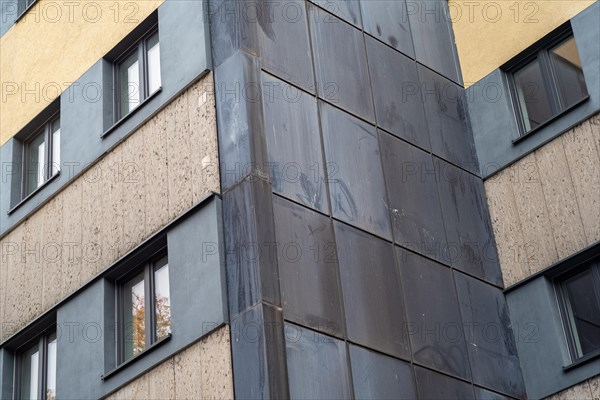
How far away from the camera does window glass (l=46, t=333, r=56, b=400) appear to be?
60.7 feet

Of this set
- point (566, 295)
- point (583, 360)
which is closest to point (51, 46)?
point (566, 295)

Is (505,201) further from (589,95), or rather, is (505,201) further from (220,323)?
(220,323)

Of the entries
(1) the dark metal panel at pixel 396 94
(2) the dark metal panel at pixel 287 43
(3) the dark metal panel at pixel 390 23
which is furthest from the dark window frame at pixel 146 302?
(3) the dark metal panel at pixel 390 23

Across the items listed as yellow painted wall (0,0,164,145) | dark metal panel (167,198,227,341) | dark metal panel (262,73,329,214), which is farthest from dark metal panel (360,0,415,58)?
dark metal panel (167,198,227,341)

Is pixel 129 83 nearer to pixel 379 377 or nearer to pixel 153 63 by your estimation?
pixel 153 63

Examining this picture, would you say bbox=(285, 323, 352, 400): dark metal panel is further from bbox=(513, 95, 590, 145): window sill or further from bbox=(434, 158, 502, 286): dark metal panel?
bbox=(513, 95, 590, 145): window sill

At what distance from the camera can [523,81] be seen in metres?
21.1

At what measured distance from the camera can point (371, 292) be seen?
16.8 meters

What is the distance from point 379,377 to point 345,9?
6719mm

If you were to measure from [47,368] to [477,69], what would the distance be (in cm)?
947

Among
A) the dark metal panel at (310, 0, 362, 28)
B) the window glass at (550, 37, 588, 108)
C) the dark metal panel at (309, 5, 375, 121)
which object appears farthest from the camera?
the window glass at (550, 37, 588, 108)

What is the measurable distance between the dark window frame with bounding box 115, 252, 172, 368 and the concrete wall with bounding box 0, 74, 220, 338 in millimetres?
344

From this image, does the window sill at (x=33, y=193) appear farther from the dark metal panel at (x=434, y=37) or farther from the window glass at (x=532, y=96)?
the window glass at (x=532, y=96)

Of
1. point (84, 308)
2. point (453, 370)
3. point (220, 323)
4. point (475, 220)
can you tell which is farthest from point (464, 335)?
point (84, 308)
